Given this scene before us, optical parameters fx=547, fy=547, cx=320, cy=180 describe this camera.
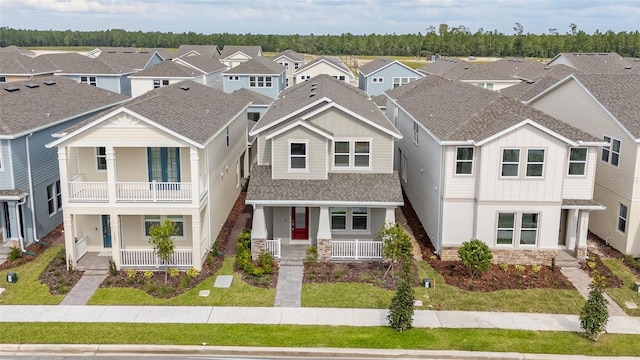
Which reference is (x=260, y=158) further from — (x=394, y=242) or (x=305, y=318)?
(x=305, y=318)

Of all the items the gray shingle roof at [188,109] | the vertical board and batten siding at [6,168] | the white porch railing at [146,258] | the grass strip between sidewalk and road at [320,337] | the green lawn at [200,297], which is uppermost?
the gray shingle roof at [188,109]

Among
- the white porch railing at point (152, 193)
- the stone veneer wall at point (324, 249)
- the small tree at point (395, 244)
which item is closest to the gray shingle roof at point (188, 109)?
the white porch railing at point (152, 193)

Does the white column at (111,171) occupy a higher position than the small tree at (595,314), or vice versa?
the white column at (111,171)

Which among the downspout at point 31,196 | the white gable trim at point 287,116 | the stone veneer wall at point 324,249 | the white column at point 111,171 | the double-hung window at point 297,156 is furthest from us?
the white gable trim at point 287,116

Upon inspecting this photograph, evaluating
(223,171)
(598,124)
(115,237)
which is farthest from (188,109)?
(598,124)

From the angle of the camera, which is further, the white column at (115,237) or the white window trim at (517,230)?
the white window trim at (517,230)

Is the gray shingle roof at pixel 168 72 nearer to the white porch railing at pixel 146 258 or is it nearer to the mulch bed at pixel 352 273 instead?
the white porch railing at pixel 146 258

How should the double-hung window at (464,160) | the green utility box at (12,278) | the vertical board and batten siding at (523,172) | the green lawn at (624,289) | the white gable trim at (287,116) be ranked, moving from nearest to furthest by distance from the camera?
the green lawn at (624,289)
the green utility box at (12,278)
the vertical board and batten siding at (523,172)
the double-hung window at (464,160)
the white gable trim at (287,116)
